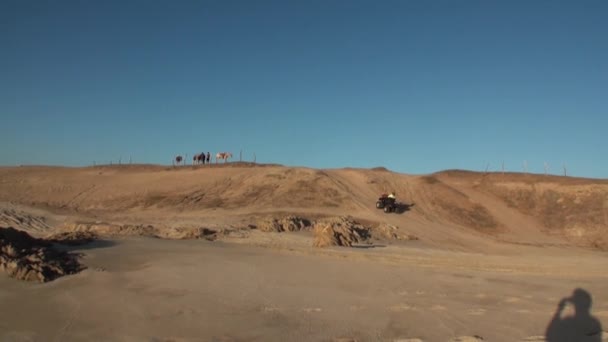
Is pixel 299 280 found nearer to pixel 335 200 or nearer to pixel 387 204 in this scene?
pixel 387 204

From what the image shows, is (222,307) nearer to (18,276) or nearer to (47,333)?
(47,333)

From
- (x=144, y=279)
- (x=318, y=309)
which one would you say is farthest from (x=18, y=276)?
(x=318, y=309)

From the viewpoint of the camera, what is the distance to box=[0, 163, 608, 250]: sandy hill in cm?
2141

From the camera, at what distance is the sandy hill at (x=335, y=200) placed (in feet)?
70.2

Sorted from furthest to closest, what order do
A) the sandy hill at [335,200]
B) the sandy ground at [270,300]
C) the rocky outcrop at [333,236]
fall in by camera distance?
the sandy hill at [335,200] → the rocky outcrop at [333,236] → the sandy ground at [270,300]

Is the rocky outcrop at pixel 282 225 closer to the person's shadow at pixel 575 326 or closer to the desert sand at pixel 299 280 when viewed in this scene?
the desert sand at pixel 299 280

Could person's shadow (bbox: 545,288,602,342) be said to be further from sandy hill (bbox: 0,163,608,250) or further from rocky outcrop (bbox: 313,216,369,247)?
sandy hill (bbox: 0,163,608,250)

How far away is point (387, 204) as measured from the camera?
23422mm

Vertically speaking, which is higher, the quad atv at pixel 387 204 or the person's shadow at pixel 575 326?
the quad atv at pixel 387 204

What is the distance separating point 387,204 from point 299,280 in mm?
15985

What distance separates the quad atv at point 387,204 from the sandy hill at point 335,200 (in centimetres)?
48

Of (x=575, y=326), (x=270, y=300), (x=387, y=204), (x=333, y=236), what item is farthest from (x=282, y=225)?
(x=575, y=326)

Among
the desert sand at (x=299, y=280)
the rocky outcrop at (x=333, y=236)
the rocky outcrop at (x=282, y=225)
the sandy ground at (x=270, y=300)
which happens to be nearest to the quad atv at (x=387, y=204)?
the desert sand at (x=299, y=280)

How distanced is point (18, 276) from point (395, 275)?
19.7ft
